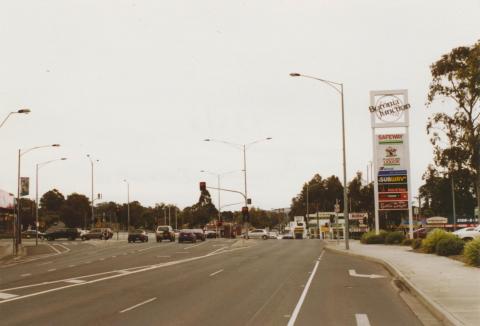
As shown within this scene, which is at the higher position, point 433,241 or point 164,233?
point 433,241

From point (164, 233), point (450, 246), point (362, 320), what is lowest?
point (164, 233)

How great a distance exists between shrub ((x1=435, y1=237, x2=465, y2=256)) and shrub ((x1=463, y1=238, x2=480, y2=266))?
20.5ft

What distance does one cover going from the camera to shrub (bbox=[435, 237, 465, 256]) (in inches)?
1161

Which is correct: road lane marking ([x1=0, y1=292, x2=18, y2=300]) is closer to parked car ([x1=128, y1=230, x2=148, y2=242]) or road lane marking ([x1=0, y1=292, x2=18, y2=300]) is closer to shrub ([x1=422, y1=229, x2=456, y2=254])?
shrub ([x1=422, y1=229, x2=456, y2=254])

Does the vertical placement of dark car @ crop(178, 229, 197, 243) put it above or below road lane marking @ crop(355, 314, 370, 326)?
below

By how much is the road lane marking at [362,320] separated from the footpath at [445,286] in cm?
142

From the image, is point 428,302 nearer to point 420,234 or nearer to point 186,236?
point 420,234

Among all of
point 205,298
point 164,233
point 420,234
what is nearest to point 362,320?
point 205,298

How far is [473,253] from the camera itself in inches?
901

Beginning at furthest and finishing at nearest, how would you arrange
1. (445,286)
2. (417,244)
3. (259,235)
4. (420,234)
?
1. (259,235)
2. (420,234)
3. (417,244)
4. (445,286)

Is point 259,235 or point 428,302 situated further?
point 259,235

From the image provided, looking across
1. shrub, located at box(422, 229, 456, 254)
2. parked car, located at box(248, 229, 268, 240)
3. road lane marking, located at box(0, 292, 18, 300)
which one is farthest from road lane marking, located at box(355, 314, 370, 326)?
parked car, located at box(248, 229, 268, 240)

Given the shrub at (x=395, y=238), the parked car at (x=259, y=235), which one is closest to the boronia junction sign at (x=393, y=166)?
the shrub at (x=395, y=238)

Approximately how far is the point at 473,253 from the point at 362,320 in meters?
12.8
